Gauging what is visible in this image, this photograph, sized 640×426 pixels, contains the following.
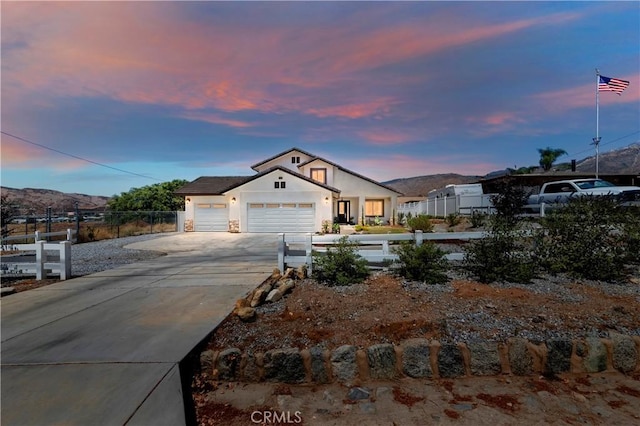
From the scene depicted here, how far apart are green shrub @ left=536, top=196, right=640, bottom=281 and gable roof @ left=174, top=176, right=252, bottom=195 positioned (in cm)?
1811

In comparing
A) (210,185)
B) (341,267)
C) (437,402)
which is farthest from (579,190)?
(210,185)

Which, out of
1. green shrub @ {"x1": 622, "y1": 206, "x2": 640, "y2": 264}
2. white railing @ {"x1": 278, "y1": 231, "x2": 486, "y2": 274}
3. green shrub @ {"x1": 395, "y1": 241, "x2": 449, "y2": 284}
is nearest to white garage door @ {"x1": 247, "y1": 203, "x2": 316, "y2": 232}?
white railing @ {"x1": 278, "y1": 231, "x2": 486, "y2": 274}

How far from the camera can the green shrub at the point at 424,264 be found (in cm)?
571

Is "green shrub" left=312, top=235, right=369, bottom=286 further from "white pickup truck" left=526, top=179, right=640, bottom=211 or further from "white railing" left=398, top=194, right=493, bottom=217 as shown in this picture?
"white railing" left=398, top=194, right=493, bottom=217

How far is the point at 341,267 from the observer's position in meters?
5.98

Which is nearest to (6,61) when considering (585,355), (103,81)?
(103,81)

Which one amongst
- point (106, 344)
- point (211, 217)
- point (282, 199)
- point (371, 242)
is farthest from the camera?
point (211, 217)

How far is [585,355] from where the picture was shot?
352 cm

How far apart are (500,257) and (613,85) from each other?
21.9 metres

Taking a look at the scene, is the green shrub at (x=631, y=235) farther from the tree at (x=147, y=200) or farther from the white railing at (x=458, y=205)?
the tree at (x=147, y=200)

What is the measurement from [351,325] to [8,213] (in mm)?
10611

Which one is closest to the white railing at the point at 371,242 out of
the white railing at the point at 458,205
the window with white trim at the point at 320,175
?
the white railing at the point at 458,205

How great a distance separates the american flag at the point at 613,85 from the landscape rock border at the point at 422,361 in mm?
23131

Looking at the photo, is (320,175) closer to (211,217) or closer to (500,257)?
(211,217)
